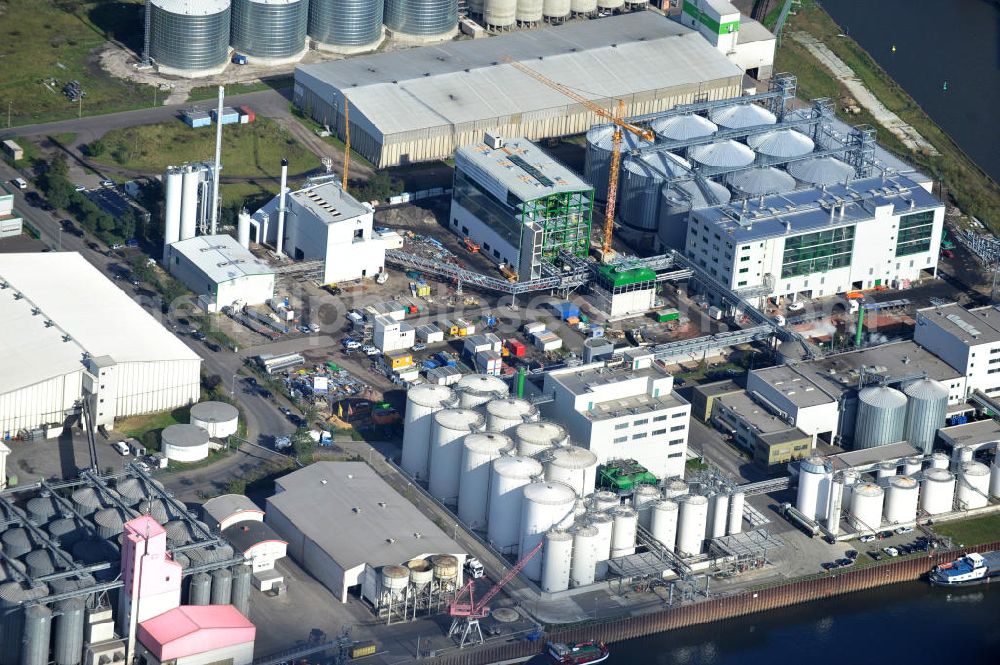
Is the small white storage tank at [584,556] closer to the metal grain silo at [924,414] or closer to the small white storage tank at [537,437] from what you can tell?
the small white storage tank at [537,437]

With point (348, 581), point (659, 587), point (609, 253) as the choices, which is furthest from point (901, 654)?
point (609, 253)

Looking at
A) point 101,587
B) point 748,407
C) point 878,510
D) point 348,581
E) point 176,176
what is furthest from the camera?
point 176,176

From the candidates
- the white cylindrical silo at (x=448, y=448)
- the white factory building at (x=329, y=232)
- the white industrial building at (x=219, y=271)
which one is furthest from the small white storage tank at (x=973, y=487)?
the white industrial building at (x=219, y=271)

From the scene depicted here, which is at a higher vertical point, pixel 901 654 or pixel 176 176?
pixel 176 176

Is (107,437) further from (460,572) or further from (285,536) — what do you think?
(460,572)

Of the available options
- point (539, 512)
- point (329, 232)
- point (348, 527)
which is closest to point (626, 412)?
point (539, 512)

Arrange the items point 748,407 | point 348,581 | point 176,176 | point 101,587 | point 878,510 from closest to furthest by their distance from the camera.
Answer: point 101,587
point 348,581
point 878,510
point 748,407
point 176,176

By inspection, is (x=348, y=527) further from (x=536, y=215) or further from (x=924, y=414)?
(x=924, y=414)
